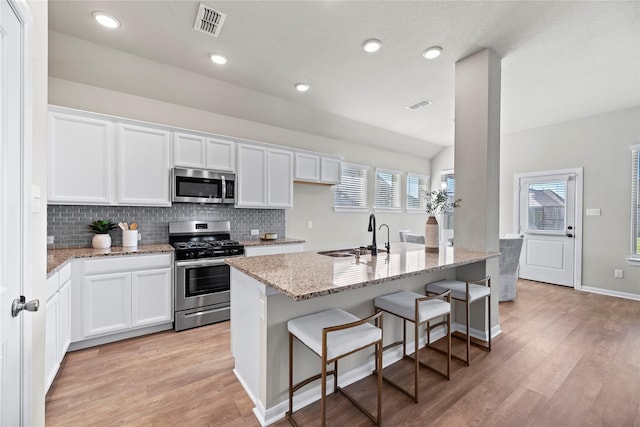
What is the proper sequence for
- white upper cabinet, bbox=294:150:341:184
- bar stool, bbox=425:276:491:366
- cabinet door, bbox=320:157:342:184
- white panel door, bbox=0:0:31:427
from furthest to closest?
cabinet door, bbox=320:157:342:184 → white upper cabinet, bbox=294:150:341:184 → bar stool, bbox=425:276:491:366 → white panel door, bbox=0:0:31:427

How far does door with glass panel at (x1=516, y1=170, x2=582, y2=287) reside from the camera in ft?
16.1

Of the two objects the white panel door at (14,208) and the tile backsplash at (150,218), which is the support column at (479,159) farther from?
the white panel door at (14,208)

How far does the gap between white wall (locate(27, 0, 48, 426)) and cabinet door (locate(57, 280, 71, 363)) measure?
104 cm

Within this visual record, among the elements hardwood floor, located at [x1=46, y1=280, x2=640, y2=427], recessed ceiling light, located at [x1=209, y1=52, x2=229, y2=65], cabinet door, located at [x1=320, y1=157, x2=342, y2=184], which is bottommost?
hardwood floor, located at [x1=46, y1=280, x2=640, y2=427]

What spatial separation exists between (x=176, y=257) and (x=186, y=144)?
139cm

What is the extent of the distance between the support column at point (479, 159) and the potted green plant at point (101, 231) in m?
3.93

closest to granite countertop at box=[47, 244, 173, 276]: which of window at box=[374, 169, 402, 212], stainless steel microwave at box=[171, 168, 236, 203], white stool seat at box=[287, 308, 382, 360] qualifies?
stainless steel microwave at box=[171, 168, 236, 203]

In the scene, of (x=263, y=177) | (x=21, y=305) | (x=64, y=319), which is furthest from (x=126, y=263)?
(x=263, y=177)

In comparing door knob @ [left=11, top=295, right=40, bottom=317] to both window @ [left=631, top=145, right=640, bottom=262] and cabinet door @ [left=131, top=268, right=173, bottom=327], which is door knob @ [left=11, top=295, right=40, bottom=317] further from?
window @ [left=631, top=145, right=640, bottom=262]

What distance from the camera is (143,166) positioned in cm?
312

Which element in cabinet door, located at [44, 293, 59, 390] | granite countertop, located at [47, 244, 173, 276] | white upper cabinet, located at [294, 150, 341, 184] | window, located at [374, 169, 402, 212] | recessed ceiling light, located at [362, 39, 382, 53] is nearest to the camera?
cabinet door, located at [44, 293, 59, 390]

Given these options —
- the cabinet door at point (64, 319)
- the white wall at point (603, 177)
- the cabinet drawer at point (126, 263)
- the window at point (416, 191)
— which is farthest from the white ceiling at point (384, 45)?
the window at point (416, 191)

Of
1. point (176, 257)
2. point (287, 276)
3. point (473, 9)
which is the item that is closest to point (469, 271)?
point (287, 276)

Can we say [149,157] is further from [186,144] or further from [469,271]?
[469,271]
